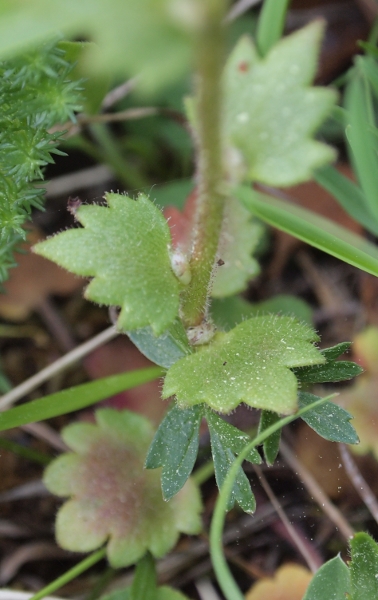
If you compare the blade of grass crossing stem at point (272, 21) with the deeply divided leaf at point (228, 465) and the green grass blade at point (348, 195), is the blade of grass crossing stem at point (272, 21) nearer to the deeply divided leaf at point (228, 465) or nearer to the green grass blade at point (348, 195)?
the green grass blade at point (348, 195)

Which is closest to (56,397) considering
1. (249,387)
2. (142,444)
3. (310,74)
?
(142,444)

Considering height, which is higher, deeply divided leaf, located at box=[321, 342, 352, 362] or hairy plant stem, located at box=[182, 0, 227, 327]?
hairy plant stem, located at box=[182, 0, 227, 327]

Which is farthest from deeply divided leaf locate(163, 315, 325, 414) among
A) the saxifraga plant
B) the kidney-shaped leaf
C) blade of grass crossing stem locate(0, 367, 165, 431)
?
the kidney-shaped leaf

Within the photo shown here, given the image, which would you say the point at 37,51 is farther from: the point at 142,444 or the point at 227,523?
the point at 227,523

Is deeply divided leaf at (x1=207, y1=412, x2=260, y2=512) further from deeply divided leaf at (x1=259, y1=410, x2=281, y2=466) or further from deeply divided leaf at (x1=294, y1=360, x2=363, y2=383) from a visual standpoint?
deeply divided leaf at (x1=294, y1=360, x2=363, y2=383)

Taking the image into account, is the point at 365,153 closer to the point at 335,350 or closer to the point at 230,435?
the point at 335,350

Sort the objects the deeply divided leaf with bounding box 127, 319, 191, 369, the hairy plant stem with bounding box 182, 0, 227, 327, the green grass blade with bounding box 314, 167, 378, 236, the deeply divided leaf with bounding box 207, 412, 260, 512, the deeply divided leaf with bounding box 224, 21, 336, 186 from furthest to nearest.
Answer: the green grass blade with bounding box 314, 167, 378, 236 → the deeply divided leaf with bounding box 127, 319, 191, 369 → the deeply divided leaf with bounding box 207, 412, 260, 512 → the deeply divided leaf with bounding box 224, 21, 336, 186 → the hairy plant stem with bounding box 182, 0, 227, 327

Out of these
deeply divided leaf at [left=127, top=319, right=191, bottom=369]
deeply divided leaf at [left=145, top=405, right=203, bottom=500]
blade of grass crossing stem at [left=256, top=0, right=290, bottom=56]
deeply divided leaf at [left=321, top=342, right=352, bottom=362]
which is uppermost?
blade of grass crossing stem at [left=256, top=0, right=290, bottom=56]
